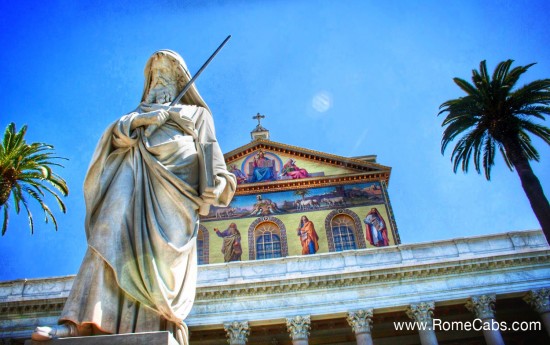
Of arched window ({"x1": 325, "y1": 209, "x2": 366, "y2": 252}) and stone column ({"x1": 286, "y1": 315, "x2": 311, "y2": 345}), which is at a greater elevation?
arched window ({"x1": 325, "y1": 209, "x2": 366, "y2": 252})

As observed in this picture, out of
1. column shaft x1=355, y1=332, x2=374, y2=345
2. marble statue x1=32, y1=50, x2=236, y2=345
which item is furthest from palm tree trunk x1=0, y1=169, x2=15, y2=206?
marble statue x1=32, y1=50, x2=236, y2=345

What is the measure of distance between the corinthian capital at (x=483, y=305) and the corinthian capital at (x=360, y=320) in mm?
4203

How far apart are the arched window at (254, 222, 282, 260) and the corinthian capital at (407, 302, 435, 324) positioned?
8163mm

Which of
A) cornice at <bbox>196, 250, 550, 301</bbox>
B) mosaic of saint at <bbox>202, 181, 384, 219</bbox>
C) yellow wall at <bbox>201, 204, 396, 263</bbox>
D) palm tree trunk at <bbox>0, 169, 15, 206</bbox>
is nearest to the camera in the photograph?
palm tree trunk at <bbox>0, 169, 15, 206</bbox>

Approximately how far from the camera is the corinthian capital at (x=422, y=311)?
18.1m

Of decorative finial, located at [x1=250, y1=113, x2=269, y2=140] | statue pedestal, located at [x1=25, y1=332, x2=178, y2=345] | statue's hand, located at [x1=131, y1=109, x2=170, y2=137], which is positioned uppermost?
decorative finial, located at [x1=250, y1=113, x2=269, y2=140]

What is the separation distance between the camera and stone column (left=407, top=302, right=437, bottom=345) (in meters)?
17.6

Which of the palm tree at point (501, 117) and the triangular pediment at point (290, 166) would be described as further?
the triangular pediment at point (290, 166)

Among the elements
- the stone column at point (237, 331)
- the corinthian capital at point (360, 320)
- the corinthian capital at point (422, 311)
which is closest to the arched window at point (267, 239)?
the stone column at point (237, 331)

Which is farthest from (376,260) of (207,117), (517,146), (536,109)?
(207,117)

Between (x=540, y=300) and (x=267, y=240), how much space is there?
13126mm

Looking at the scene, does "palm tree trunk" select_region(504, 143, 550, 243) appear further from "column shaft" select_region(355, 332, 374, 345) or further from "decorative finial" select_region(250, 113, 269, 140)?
"decorative finial" select_region(250, 113, 269, 140)

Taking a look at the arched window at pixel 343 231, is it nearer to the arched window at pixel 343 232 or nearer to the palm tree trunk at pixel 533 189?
the arched window at pixel 343 232

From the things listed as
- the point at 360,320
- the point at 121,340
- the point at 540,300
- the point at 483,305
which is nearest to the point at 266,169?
the point at 360,320
